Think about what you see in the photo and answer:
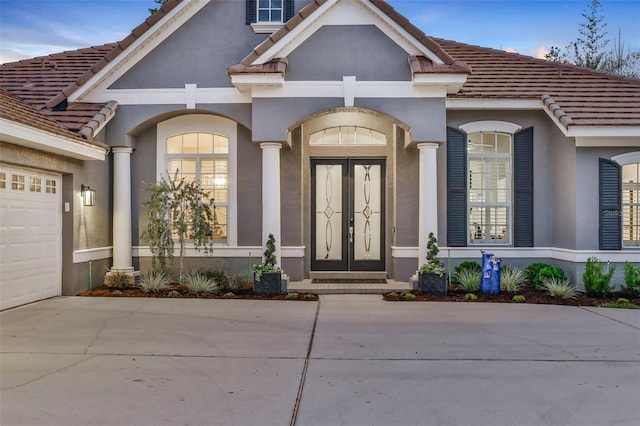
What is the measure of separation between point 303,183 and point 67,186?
15.7 feet

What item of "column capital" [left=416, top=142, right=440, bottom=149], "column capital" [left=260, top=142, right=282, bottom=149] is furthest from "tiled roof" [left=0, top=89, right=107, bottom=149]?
"column capital" [left=416, top=142, right=440, bottom=149]

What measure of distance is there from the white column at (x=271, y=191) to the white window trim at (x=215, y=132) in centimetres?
126

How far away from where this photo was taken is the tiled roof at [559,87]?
35.2ft

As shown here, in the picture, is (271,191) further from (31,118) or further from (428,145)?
(31,118)

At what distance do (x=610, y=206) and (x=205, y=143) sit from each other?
8.60 metres

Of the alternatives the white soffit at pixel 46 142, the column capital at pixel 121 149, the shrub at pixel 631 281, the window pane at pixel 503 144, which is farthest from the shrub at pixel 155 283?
the shrub at pixel 631 281

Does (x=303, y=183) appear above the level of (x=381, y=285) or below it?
above

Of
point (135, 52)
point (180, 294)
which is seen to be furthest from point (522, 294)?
point (135, 52)

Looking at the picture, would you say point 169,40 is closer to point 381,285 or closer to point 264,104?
point 264,104

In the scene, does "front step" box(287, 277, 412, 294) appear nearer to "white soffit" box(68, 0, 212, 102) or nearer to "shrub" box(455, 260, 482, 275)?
"shrub" box(455, 260, 482, 275)

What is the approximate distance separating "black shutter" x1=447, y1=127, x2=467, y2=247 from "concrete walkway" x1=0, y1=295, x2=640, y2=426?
115 inches

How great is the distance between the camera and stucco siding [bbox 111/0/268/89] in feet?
37.4

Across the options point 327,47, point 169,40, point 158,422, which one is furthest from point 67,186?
point 158,422

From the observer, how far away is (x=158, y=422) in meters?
4.29
